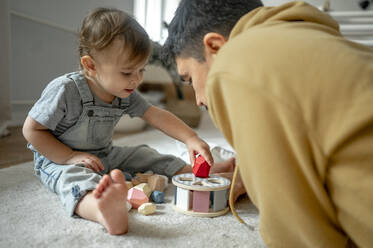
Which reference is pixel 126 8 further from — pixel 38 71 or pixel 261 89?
pixel 261 89

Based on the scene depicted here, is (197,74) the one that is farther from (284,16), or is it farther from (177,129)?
(177,129)

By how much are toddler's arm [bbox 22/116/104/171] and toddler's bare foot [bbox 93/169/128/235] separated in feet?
0.73

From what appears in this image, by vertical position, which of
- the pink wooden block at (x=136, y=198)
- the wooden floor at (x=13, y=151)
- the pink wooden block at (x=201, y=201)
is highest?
the pink wooden block at (x=201, y=201)

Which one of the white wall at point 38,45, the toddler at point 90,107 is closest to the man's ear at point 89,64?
the toddler at point 90,107

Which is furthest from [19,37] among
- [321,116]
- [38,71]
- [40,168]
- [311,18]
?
[321,116]

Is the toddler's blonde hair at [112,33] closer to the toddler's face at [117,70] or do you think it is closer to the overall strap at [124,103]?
the toddler's face at [117,70]

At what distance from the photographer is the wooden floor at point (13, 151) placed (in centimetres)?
108

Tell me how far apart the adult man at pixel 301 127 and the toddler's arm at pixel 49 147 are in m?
0.47

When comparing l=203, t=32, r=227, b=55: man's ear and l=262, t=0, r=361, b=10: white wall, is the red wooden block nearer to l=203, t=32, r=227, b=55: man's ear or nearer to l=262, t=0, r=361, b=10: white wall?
l=203, t=32, r=227, b=55: man's ear

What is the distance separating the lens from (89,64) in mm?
899

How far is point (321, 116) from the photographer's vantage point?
391 mm

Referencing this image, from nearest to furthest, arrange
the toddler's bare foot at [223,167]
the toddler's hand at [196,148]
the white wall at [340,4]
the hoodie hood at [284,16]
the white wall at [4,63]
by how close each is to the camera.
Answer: the hoodie hood at [284,16] < the toddler's hand at [196,148] < the toddler's bare foot at [223,167] < the white wall at [4,63] < the white wall at [340,4]

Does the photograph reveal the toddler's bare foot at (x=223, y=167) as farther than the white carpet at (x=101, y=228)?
Yes

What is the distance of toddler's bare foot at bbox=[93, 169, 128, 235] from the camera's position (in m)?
0.60
